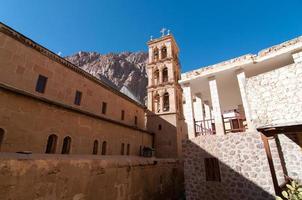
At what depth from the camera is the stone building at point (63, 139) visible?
541cm

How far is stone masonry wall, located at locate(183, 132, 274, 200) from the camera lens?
297 inches

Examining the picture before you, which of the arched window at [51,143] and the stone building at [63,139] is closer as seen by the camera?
the stone building at [63,139]

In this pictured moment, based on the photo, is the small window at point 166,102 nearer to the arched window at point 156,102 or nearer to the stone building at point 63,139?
the arched window at point 156,102

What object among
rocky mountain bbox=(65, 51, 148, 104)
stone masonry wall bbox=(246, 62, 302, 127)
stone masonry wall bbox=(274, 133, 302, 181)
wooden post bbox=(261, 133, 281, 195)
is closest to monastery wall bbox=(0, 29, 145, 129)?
stone masonry wall bbox=(246, 62, 302, 127)

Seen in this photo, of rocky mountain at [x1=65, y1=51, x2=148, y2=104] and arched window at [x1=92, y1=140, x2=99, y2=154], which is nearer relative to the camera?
arched window at [x1=92, y1=140, x2=99, y2=154]

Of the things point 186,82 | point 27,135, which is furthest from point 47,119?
point 186,82

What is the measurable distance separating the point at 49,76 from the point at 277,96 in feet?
45.7

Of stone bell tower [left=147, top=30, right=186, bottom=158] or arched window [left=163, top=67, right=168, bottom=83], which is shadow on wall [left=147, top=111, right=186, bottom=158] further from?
arched window [left=163, top=67, right=168, bottom=83]

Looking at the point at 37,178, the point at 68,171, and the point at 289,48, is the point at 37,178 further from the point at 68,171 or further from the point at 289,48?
the point at 289,48

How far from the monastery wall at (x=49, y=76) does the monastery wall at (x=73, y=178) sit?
598cm

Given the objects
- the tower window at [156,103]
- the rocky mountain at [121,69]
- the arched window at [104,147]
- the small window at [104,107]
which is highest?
the rocky mountain at [121,69]

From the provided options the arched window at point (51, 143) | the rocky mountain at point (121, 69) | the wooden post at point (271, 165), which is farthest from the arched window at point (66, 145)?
the rocky mountain at point (121, 69)

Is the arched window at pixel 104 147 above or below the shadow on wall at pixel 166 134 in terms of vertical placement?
below

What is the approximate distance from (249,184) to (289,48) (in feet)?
24.5
